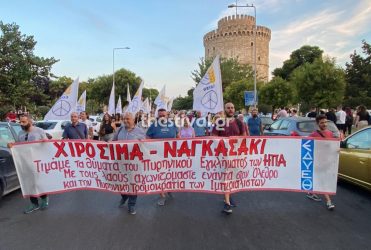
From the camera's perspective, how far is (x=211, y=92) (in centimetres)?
812

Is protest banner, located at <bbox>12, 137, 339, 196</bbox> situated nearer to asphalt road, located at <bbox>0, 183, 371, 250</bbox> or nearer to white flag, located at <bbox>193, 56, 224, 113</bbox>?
asphalt road, located at <bbox>0, 183, 371, 250</bbox>

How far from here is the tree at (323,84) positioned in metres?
27.9

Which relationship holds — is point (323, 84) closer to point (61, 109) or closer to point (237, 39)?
point (61, 109)

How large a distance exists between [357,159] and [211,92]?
338 cm

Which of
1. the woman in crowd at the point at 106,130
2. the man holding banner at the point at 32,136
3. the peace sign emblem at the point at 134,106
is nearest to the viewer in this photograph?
the man holding banner at the point at 32,136

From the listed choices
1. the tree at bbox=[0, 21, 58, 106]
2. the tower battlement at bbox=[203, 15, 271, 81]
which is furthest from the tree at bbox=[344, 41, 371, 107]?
the tree at bbox=[0, 21, 58, 106]

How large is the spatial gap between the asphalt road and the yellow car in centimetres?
41

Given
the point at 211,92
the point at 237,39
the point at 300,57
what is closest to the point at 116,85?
the point at 237,39

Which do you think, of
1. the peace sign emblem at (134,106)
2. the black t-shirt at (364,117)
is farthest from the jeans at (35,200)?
the black t-shirt at (364,117)

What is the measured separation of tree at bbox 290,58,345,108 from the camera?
27906 millimetres

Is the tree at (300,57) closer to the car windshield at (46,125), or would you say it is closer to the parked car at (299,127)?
the car windshield at (46,125)

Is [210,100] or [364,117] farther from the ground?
[210,100]

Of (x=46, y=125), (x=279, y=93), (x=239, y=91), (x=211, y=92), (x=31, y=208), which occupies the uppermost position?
(x=239, y=91)

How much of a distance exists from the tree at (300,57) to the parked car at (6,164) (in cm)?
6637
